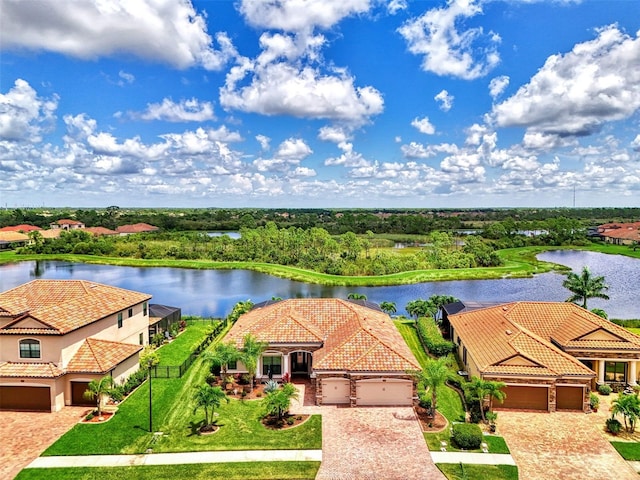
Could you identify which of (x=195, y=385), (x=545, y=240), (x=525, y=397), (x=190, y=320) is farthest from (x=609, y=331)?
(x=545, y=240)

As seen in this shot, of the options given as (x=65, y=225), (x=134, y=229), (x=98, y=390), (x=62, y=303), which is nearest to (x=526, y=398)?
(x=98, y=390)

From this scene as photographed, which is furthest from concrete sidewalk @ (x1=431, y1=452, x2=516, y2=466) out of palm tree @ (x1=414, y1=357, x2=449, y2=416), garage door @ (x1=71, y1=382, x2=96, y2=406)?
garage door @ (x1=71, y1=382, x2=96, y2=406)

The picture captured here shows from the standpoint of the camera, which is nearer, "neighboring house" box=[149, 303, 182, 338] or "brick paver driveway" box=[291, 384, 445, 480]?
"brick paver driveway" box=[291, 384, 445, 480]

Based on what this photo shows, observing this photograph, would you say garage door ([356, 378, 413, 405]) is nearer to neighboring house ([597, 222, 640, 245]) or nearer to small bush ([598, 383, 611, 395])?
small bush ([598, 383, 611, 395])

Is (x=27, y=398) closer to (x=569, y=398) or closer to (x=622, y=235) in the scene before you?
(x=569, y=398)

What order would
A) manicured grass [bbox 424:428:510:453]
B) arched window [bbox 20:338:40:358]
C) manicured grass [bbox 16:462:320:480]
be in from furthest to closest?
arched window [bbox 20:338:40:358] < manicured grass [bbox 424:428:510:453] < manicured grass [bbox 16:462:320:480]

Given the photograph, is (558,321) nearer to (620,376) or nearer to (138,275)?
(620,376)
